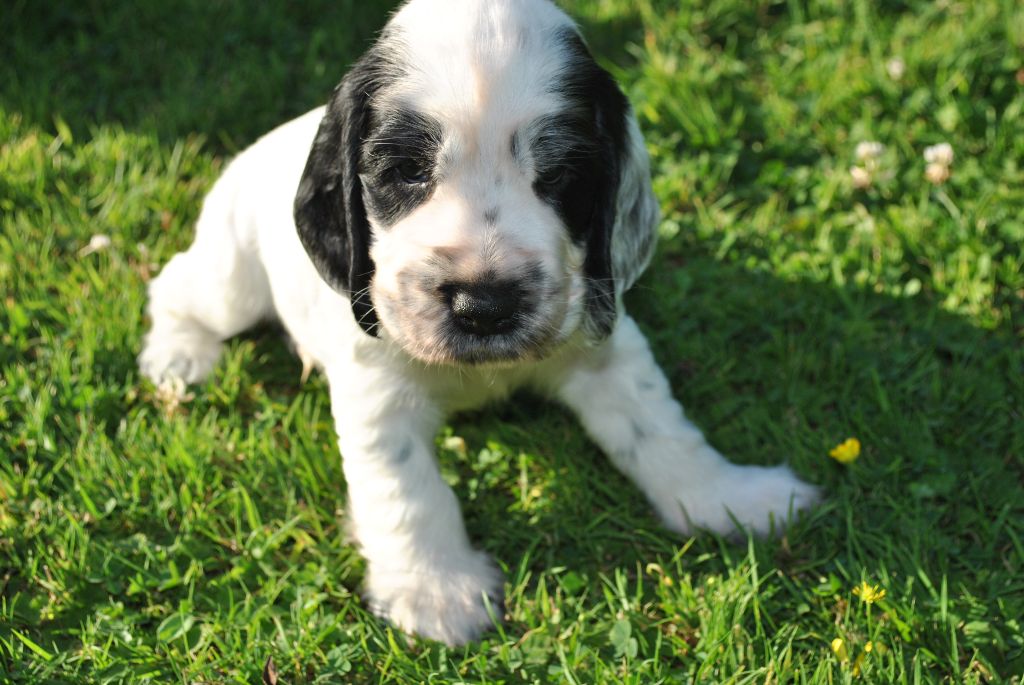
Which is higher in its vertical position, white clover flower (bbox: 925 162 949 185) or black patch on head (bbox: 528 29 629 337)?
black patch on head (bbox: 528 29 629 337)

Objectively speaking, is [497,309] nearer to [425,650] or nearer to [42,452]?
[425,650]

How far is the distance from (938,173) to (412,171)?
2702mm

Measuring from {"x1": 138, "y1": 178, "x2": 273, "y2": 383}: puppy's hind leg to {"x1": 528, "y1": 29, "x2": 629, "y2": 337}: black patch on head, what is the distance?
1.39 m

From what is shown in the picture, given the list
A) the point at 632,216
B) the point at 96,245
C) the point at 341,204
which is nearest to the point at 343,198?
the point at 341,204

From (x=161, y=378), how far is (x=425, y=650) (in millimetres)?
1597

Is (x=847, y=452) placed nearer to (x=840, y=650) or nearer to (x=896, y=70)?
(x=840, y=650)

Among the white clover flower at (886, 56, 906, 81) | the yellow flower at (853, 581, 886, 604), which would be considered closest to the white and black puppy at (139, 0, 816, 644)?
the yellow flower at (853, 581, 886, 604)

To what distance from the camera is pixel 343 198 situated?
3.02m

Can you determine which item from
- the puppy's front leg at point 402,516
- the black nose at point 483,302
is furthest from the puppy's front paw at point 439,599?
the black nose at point 483,302

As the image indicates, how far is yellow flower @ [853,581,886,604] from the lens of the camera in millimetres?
2938

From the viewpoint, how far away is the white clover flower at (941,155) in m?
4.59

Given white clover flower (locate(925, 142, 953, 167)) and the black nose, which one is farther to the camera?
white clover flower (locate(925, 142, 953, 167))

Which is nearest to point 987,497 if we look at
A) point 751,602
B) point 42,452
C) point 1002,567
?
point 1002,567

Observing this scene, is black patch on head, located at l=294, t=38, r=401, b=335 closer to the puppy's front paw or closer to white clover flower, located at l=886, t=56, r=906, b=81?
the puppy's front paw
